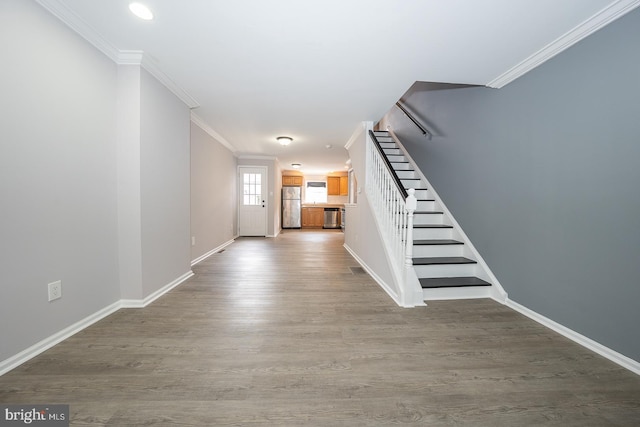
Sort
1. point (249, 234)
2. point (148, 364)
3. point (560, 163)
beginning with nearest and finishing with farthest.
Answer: point (148, 364)
point (560, 163)
point (249, 234)

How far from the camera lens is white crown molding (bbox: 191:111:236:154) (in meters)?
3.77

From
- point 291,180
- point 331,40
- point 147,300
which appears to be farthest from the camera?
point 291,180

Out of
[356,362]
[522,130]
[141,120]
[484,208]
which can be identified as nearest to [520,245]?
[484,208]

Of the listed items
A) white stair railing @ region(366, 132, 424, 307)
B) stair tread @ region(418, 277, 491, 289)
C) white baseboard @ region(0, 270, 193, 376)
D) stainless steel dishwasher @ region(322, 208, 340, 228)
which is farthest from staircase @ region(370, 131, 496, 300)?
stainless steel dishwasher @ region(322, 208, 340, 228)

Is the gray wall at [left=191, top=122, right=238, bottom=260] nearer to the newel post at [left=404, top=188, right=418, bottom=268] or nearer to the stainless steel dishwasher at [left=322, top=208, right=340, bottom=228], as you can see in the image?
the newel post at [left=404, top=188, right=418, bottom=268]

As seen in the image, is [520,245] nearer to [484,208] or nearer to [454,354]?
[484,208]

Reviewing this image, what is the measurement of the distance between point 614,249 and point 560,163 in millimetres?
742

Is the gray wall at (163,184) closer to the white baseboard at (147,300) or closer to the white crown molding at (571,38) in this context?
the white baseboard at (147,300)

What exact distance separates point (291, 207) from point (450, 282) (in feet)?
23.5

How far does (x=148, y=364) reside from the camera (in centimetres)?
149

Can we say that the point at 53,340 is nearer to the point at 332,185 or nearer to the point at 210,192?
the point at 210,192

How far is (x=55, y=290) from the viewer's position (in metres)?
1.68

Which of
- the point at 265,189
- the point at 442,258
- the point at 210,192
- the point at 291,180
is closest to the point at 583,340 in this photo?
the point at 442,258

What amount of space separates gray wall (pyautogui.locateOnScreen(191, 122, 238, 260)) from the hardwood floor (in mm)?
1998
